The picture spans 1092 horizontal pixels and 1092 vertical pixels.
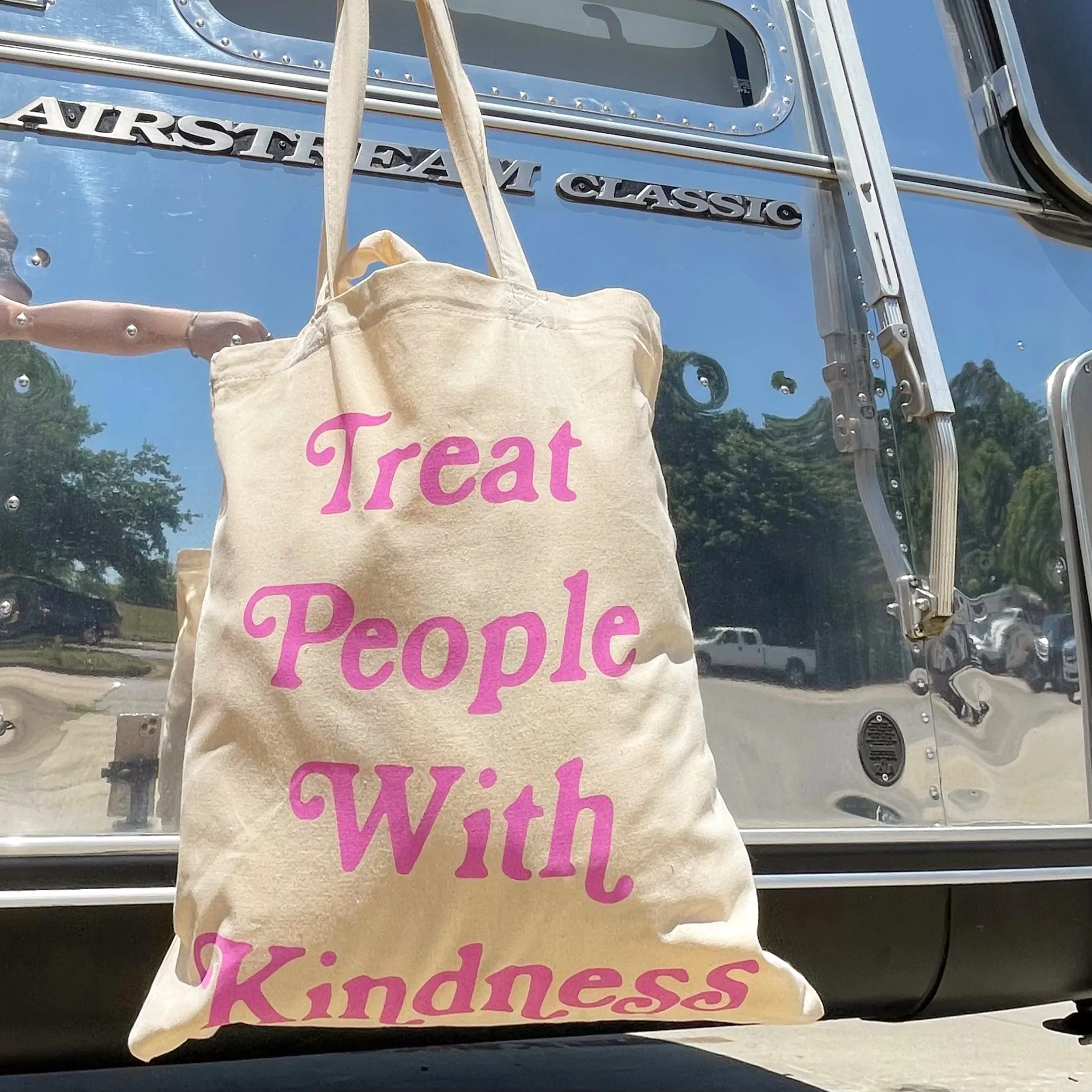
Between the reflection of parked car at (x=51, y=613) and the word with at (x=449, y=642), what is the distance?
0.36 metres

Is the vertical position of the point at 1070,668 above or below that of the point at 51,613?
below

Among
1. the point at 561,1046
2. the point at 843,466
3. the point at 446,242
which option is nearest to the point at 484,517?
the point at 446,242

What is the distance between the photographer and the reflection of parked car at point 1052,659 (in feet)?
5.27

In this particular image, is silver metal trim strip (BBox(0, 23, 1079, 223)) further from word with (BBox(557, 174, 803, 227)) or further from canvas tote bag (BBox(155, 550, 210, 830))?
canvas tote bag (BBox(155, 550, 210, 830))

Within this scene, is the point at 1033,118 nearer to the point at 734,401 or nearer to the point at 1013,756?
the point at 734,401

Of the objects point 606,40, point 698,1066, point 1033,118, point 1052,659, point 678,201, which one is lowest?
point 698,1066

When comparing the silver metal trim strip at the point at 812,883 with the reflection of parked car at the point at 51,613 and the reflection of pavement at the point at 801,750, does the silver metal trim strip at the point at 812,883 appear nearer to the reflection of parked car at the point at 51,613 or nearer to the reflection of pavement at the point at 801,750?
the reflection of pavement at the point at 801,750

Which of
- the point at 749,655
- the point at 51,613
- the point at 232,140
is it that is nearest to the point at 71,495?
the point at 51,613

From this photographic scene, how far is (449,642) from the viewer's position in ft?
3.17

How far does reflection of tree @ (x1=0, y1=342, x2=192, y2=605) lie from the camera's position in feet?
4.16

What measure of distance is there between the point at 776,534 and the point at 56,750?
2.84 feet

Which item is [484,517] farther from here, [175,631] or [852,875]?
[852,875]

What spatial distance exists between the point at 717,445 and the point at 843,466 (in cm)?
18

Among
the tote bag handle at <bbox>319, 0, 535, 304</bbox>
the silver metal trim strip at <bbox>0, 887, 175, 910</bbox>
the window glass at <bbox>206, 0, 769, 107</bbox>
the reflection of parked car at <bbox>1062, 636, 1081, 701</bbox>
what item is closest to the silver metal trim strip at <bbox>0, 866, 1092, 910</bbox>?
the silver metal trim strip at <bbox>0, 887, 175, 910</bbox>
